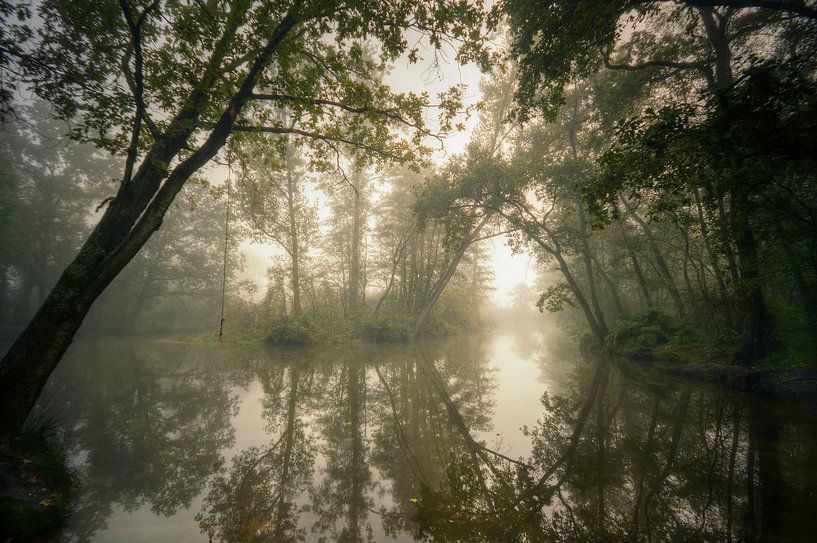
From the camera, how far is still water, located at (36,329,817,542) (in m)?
2.79

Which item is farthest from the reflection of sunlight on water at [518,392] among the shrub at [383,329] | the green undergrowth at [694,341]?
the shrub at [383,329]

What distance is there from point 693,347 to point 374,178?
1962cm

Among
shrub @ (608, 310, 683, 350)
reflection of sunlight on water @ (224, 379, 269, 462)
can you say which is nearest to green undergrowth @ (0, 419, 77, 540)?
reflection of sunlight on water @ (224, 379, 269, 462)

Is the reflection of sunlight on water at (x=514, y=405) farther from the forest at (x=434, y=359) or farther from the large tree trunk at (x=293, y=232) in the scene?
A: the large tree trunk at (x=293, y=232)

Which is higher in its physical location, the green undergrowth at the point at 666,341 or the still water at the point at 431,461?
the green undergrowth at the point at 666,341

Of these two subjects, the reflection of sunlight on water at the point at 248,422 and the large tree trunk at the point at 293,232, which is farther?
the large tree trunk at the point at 293,232

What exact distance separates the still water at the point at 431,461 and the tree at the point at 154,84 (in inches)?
81.7

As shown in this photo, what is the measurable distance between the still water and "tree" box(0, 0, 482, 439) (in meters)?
2.08

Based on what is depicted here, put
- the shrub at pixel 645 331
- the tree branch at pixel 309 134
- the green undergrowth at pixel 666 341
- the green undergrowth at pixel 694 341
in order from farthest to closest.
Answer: the shrub at pixel 645 331, the green undergrowth at pixel 666 341, the green undergrowth at pixel 694 341, the tree branch at pixel 309 134

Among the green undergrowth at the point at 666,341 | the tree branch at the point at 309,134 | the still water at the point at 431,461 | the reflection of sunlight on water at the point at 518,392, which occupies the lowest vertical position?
the reflection of sunlight on water at the point at 518,392

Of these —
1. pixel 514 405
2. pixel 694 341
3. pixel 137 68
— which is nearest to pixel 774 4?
pixel 514 405

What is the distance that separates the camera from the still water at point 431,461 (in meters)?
2.79

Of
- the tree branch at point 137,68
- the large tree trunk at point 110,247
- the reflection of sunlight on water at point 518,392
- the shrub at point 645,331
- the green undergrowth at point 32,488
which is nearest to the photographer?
the green undergrowth at point 32,488

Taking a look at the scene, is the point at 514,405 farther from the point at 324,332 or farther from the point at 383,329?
the point at 324,332
